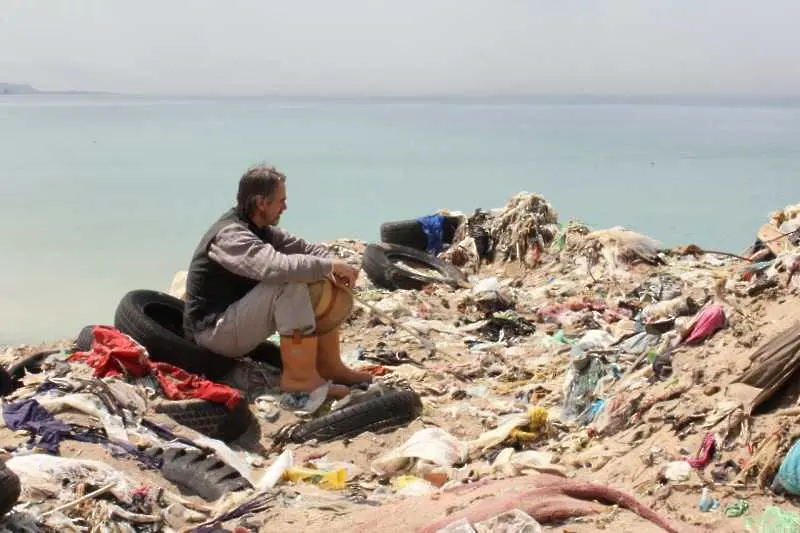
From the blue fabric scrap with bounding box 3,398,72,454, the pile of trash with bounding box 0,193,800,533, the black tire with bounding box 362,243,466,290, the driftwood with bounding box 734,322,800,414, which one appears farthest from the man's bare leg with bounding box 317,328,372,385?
the black tire with bounding box 362,243,466,290

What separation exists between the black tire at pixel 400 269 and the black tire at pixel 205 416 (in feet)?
15.6

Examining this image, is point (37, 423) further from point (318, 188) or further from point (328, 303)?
point (318, 188)

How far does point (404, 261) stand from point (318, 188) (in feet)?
41.6

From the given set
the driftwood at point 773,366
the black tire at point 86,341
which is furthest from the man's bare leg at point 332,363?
the driftwood at point 773,366

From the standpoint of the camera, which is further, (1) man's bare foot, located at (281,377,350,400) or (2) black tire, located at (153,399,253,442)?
(1) man's bare foot, located at (281,377,350,400)

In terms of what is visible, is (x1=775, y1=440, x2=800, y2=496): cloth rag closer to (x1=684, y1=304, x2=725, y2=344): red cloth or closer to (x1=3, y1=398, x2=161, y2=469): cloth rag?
(x1=684, y1=304, x2=725, y2=344): red cloth

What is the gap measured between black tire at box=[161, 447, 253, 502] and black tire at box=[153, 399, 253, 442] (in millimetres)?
632

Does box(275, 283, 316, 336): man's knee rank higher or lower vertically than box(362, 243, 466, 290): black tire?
higher

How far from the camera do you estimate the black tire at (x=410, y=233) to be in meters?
12.4

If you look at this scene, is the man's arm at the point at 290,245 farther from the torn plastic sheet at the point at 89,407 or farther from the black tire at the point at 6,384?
the black tire at the point at 6,384

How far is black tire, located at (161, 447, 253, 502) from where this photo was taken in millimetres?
4672

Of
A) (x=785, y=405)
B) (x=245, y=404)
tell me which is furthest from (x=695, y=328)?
(x=245, y=404)

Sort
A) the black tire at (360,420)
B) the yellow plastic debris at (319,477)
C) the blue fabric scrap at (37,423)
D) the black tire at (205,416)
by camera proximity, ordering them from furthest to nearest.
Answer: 1. the black tire at (360,420)
2. the black tire at (205,416)
3. the yellow plastic debris at (319,477)
4. the blue fabric scrap at (37,423)

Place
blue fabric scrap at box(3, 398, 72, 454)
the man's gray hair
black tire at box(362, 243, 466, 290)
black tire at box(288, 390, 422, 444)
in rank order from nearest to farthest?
blue fabric scrap at box(3, 398, 72, 454)
black tire at box(288, 390, 422, 444)
the man's gray hair
black tire at box(362, 243, 466, 290)
